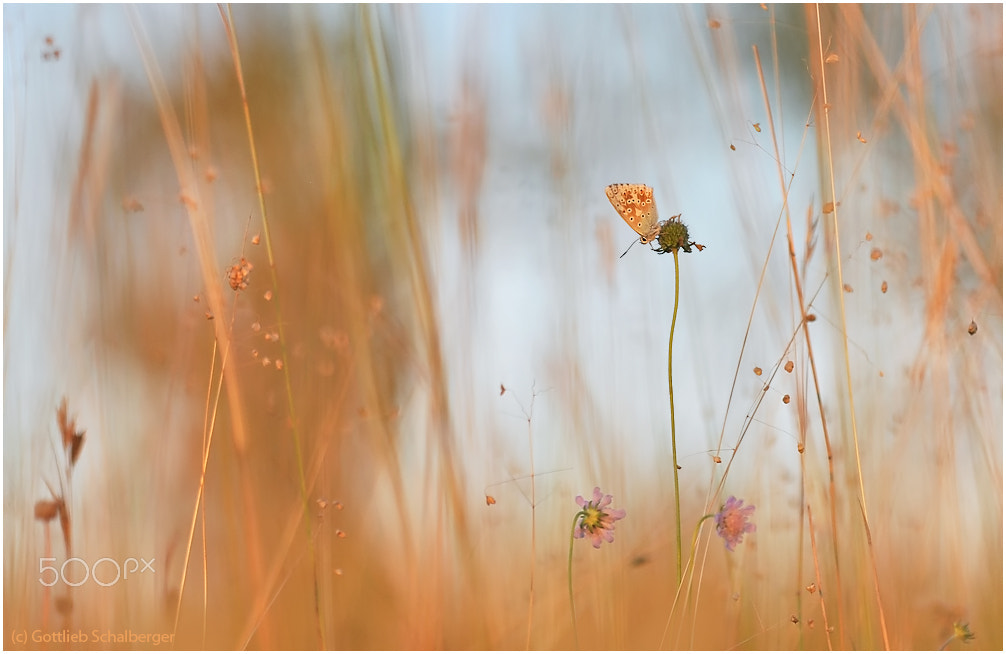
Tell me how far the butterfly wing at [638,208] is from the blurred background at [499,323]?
0.06 meters

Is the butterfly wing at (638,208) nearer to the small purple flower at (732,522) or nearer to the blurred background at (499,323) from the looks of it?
the blurred background at (499,323)

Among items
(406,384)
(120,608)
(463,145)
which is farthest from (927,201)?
(120,608)

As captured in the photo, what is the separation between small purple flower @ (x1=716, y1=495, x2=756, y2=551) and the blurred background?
3cm

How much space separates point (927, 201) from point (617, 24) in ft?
2.16

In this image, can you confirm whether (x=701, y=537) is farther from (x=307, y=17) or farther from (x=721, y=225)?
(x=307, y=17)

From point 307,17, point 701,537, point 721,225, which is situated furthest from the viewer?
point 307,17

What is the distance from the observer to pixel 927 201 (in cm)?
130

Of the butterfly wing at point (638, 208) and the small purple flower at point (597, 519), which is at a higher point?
the butterfly wing at point (638, 208)

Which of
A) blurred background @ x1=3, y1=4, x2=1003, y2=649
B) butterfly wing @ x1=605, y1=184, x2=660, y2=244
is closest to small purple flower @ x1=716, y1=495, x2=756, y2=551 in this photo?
blurred background @ x1=3, y1=4, x2=1003, y2=649

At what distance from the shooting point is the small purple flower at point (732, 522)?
3.72 feet

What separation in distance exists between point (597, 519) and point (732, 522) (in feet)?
0.70

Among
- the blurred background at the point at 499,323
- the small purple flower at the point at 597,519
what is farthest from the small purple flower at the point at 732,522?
the small purple flower at the point at 597,519

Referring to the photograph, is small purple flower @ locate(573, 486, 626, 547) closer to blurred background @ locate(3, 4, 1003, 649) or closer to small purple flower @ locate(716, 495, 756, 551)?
blurred background @ locate(3, 4, 1003, 649)

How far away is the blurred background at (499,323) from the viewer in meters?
1.20
